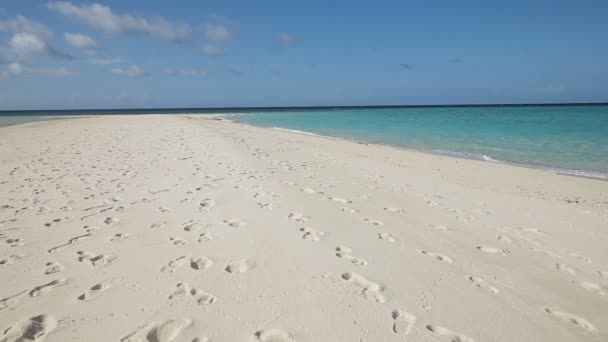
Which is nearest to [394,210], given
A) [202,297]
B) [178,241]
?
[178,241]

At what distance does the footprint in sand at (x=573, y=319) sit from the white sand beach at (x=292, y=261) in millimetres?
15

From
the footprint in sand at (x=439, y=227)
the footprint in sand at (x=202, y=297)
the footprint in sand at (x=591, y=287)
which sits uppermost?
the footprint in sand at (x=202, y=297)

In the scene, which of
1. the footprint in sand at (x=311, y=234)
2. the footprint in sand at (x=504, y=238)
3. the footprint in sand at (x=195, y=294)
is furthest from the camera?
the footprint in sand at (x=504, y=238)

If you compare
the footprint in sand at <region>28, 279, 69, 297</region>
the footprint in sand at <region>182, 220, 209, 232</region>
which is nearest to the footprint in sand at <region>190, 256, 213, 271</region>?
the footprint in sand at <region>182, 220, 209, 232</region>

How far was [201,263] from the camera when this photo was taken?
3.32 metres

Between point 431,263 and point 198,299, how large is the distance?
252cm

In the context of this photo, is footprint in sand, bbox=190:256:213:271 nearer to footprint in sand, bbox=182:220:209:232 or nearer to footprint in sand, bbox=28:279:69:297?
footprint in sand, bbox=182:220:209:232

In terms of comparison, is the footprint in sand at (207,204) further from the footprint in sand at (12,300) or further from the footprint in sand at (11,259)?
the footprint in sand at (12,300)

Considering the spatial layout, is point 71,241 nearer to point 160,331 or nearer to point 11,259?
point 11,259

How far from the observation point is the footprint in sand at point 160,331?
2240 millimetres

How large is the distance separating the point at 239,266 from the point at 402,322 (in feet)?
5.59

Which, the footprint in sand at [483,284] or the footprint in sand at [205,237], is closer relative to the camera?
the footprint in sand at [483,284]

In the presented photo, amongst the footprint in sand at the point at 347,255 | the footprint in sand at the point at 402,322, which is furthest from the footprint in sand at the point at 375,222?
the footprint in sand at the point at 402,322

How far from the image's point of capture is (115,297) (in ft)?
8.87
